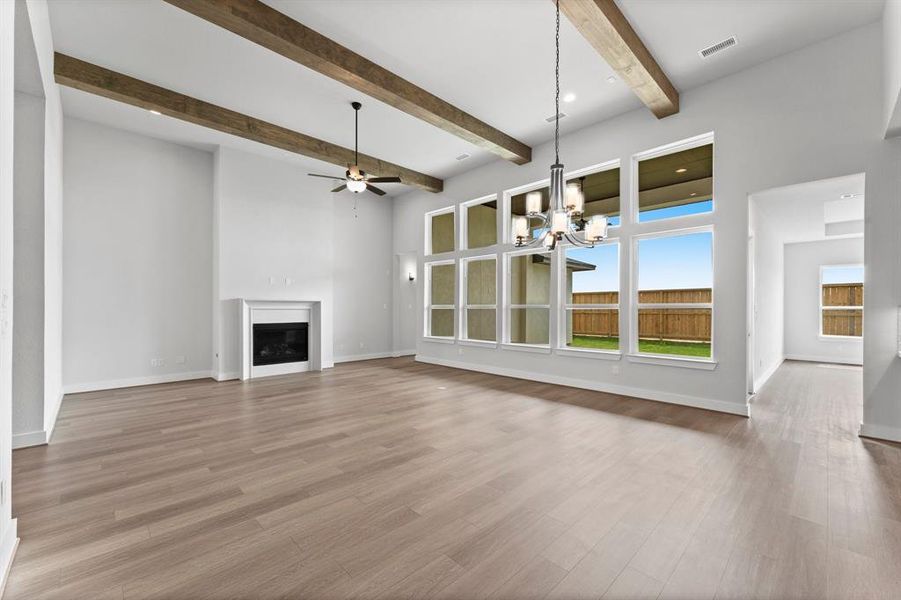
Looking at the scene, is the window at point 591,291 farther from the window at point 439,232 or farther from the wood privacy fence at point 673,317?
the window at point 439,232

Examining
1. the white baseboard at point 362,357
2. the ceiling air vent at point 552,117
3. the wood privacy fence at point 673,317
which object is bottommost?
the white baseboard at point 362,357

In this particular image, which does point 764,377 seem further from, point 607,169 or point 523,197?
point 523,197

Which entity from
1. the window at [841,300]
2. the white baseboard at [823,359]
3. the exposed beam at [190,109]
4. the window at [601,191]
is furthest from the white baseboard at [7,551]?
the window at [841,300]

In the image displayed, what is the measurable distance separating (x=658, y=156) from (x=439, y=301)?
534 centimetres

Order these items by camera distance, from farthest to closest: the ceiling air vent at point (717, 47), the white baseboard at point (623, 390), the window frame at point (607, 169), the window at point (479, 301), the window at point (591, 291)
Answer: the window at point (479, 301)
the window at point (591, 291)
the window frame at point (607, 169)
the white baseboard at point (623, 390)
the ceiling air vent at point (717, 47)

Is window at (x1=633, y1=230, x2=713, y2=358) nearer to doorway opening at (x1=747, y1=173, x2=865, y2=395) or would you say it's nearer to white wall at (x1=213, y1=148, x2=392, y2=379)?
doorway opening at (x1=747, y1=173, x2=865, y2=395)

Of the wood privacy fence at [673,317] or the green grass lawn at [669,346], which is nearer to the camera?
the wood privacy fence at [673,317]

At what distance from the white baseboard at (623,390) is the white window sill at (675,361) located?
374 millimetres

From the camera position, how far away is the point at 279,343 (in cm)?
731

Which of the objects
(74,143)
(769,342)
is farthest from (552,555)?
(74,143)

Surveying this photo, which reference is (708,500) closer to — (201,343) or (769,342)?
(769,342)

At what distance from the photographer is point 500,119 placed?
18.5 feet

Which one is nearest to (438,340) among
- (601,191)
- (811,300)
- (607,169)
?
(601,191)

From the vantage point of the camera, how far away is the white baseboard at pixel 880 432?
3572 millimetres
